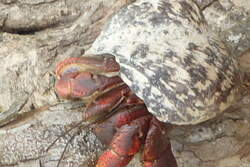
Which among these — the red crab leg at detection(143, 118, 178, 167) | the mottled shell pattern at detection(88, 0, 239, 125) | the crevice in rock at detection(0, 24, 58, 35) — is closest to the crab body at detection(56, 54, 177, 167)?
the red crab leg at detection(143, 118, 178, 167)

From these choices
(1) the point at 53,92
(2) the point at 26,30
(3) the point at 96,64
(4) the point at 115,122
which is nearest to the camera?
(3) the point at 96,64

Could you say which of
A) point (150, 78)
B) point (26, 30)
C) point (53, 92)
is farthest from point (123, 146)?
point (26, 30)

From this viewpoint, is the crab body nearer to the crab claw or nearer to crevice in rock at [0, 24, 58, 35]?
the crab claw

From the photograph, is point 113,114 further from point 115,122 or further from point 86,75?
point 86,75

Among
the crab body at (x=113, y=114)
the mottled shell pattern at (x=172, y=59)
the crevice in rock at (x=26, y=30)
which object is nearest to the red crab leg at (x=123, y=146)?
the crab body at (x=113, y=114)

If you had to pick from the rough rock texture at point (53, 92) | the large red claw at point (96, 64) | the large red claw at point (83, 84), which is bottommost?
the rough rock texture at point (53, 92)

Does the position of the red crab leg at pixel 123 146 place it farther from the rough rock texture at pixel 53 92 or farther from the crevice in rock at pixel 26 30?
the crevice in rock at pixel 26 30
